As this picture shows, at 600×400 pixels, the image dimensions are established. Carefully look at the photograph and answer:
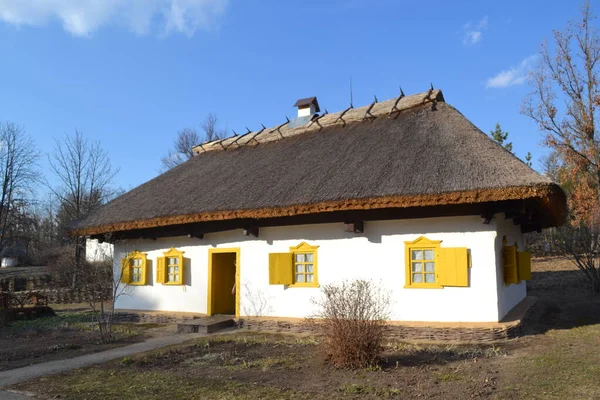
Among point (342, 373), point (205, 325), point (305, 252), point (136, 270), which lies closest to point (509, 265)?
point (305, 252)

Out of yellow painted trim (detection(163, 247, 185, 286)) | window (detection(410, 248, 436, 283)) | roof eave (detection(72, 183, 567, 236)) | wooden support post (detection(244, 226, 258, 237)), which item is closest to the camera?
roof eave (detection(72, 183, 567, 236))

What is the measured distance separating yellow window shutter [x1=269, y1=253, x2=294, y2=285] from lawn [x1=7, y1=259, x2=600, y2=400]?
5.04ft

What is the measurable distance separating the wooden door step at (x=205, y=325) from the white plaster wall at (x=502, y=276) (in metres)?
6.11

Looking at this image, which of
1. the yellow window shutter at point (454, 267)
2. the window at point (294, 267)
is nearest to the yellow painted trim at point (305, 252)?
the window at point (294, 267)

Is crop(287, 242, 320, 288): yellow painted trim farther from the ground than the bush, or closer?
farther from the ground

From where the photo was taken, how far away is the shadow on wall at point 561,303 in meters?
10.0

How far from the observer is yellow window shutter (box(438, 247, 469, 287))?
28.6 feet

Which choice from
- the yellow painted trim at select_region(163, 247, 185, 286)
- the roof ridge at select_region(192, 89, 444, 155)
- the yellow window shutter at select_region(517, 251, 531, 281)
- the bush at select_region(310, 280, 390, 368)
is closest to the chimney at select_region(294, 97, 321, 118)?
the roof ridge at select_region(192, 89, 444, 155)

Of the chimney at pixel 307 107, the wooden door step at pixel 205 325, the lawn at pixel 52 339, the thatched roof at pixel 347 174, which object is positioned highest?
the chimney at pixel 307 107

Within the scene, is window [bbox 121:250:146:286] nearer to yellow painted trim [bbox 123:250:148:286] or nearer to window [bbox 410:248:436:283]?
yellow painted trim [bbox 123:250:148:286]

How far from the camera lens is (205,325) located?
34.5 ft

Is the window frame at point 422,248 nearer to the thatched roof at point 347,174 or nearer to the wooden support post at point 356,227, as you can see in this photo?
the wooden support post at point 356,227

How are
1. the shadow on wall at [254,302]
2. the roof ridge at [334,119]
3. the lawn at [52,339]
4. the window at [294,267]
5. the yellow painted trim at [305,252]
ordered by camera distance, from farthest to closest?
the roof ridge at [334,119] → the shadow on wall at [254,302] → the window at [294,267] → the yellow painted trim at [305,252] → the lawn at [52,339]

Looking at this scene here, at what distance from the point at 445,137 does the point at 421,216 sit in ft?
7.10
